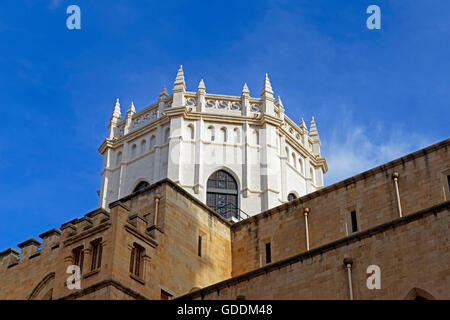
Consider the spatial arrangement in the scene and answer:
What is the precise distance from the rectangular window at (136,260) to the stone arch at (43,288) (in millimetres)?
5254

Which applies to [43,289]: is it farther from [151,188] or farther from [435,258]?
[435,258]

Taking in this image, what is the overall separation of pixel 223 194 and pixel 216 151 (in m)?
2.90

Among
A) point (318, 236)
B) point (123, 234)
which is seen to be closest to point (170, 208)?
point (123, 234)

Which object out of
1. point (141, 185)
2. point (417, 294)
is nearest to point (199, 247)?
point (417, 294)

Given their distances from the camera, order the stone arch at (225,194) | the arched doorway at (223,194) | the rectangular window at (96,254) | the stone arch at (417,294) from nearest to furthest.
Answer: the stone arch at (417,294)
the rectangular window at (96,254)
the arched doorway at (223,194)
the stone arch at (225,194)

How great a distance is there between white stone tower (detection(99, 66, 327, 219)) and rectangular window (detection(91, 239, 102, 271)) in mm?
14960

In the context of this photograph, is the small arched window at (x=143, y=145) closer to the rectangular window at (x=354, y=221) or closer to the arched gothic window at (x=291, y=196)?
the arched gothic window at (x=291, y=196)

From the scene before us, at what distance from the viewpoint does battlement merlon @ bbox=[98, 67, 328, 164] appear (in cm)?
4884

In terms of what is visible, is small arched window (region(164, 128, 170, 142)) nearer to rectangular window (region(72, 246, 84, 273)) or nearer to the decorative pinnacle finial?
the decorative pinnacle finial

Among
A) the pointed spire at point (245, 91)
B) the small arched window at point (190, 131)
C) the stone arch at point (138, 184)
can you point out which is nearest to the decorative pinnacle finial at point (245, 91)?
the pointed spire at point (245, 91)

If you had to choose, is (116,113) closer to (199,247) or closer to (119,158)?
(119,158)

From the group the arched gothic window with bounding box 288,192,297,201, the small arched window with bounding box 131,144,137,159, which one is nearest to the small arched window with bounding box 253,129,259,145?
the arched gothic window with bounding box 288,192,297,201

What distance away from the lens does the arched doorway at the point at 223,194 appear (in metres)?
45.1
